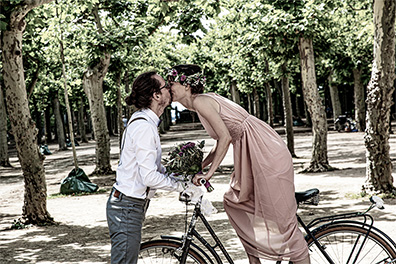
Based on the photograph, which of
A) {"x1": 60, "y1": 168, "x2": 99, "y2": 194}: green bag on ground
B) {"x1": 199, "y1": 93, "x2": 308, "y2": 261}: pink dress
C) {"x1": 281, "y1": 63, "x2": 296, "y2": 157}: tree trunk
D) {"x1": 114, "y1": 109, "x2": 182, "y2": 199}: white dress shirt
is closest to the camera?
{"x1": 114, "y1": 109, "x2": 182, "y2": 199}: white dress shirt

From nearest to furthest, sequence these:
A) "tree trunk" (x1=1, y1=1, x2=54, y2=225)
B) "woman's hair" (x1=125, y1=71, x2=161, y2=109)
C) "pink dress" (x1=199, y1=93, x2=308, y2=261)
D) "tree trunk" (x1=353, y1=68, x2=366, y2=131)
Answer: "woman's hair" (x1=125, y1=71, x2=161, y2=109), "pink dress" (x1=199, y1=93, x2=308, y2=261), "tree trunk" (x1=1, y1=1, x2=54, y2=225), "tree trunk" (x1=353, y1=68, x2=366, y2=131)

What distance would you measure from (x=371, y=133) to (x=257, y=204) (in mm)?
6399

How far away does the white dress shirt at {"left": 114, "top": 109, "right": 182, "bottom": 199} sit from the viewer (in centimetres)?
324

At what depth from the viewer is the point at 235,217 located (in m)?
3.65

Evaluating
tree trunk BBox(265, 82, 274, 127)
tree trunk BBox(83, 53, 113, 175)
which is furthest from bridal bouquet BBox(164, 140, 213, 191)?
tree trunk BBox(265, 82, 274, 127)

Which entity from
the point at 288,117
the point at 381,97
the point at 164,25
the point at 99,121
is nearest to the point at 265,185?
the point at 381,97

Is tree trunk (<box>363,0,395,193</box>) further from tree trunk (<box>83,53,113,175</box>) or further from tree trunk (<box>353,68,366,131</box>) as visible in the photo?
tree trunk (<box>353,68,366,131</box>)

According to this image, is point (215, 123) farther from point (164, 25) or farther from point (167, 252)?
point (164, 25)

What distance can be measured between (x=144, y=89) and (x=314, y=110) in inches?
465

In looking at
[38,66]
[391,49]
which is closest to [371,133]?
[391,49]

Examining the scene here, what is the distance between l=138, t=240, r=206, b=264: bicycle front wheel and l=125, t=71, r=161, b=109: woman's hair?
94 centimetres

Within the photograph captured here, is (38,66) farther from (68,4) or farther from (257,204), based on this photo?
(257,204)

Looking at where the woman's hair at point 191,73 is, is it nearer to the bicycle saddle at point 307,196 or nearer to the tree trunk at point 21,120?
the bicycle saddle at point 307,196

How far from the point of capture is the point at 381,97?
29.9ft
